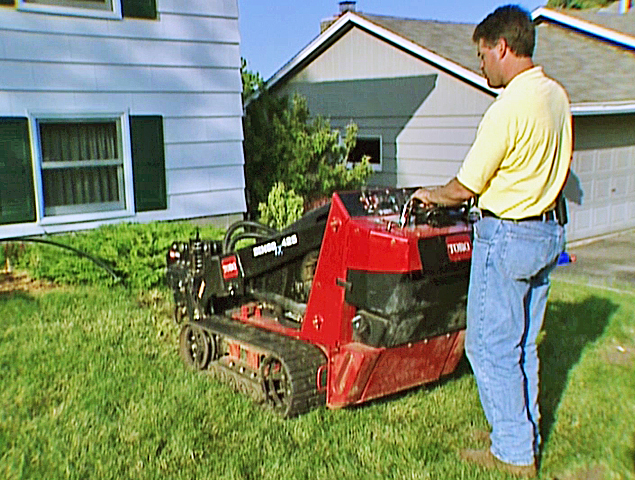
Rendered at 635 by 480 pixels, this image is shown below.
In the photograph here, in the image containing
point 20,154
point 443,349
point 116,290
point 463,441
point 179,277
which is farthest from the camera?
point 20,154

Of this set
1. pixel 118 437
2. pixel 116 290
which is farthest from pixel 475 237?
pixel 116 290

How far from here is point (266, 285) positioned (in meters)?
5.44

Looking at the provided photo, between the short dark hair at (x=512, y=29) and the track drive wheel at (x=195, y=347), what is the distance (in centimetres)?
299

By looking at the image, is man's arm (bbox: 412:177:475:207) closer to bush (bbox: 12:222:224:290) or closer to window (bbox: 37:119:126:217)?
bush (bbox: 12:222:224:290)

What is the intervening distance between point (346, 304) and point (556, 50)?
11861mm

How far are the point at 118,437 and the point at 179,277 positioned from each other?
1781 millimetres

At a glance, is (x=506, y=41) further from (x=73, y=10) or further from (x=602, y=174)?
(x=602, y=174)

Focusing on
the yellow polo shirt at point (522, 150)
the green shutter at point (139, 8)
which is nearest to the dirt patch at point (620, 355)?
the yellow polo shirt at point (522, 150)

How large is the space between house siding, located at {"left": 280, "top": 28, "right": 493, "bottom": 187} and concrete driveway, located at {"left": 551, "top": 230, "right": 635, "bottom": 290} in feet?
8.20

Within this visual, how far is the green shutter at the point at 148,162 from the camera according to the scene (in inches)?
359

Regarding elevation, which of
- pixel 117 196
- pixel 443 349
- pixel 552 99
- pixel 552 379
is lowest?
pixel 552 379

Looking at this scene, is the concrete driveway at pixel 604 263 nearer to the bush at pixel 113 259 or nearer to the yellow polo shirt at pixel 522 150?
the bush at pixel 113 259

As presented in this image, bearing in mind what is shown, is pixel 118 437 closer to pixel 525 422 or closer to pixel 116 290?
pixel 525 422

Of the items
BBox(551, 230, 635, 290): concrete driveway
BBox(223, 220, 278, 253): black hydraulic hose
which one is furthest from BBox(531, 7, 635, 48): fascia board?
BBox(223, 220, 278, 253): black hydraulic hose
